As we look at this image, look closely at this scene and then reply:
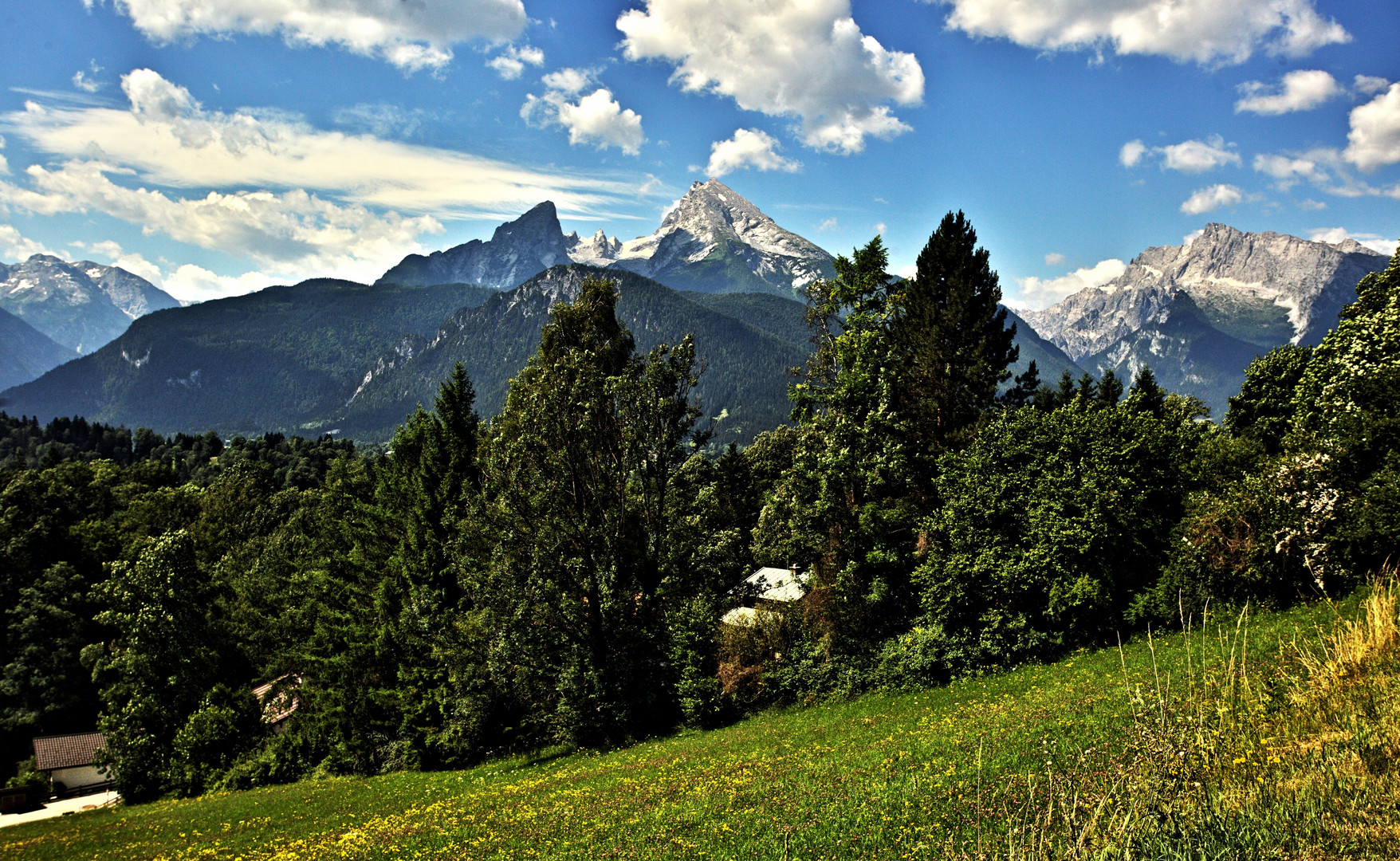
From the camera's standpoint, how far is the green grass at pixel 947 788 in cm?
656

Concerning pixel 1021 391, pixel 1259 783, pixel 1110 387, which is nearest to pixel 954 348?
pixel 1021 391

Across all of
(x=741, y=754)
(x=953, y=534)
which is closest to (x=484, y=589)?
(x=741, y=754)

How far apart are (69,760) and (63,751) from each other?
2.87 feet

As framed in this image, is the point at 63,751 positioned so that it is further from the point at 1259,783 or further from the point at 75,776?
the point at 1259,783

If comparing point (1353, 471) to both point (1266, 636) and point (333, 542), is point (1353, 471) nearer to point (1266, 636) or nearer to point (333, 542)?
point (1266, 636)

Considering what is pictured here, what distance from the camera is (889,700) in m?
26.4

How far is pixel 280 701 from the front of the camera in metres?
44.1

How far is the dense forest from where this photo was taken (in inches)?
976

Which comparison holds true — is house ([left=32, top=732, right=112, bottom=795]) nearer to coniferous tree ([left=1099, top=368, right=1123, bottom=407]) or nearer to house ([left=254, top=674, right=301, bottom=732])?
house ([left=254, top=674, right=301, bottom=732])

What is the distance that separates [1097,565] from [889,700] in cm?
962

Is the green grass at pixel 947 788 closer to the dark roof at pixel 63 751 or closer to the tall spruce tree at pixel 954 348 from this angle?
the tall spruce tree at pixel 954 348

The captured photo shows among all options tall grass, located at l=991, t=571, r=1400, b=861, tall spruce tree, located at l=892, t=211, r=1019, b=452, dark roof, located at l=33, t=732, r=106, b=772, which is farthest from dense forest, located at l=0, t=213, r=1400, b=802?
tall grass, located at l=991, t=571, r=1400, b=861

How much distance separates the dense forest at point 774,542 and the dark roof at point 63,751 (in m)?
13.9

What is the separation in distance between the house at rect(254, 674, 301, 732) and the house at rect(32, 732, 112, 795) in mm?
18316
